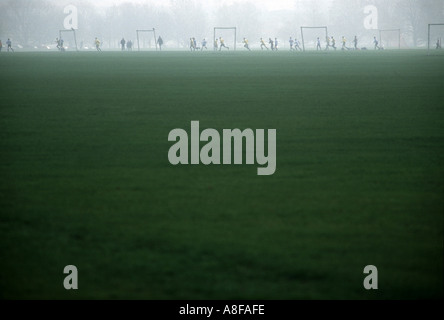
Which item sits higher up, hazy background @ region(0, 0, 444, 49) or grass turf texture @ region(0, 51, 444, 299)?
hazy background @ region(0, 0, 444, 49)

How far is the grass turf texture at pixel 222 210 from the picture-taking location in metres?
5.27

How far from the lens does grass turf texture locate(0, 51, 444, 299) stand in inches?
207

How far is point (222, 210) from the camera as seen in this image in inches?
281

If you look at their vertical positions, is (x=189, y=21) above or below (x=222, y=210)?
above

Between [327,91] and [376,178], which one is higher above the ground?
[327,91]

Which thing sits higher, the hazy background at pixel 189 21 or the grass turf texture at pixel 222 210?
the hazy background at pixel 189 21

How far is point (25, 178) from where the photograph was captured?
28.9ft

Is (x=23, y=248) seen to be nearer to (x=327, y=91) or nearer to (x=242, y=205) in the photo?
(x=242, y=205)

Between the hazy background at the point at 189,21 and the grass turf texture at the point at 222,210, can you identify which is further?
the hazy background at the point at 189,21

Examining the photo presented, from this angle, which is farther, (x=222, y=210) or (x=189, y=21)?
(x=189, y=21)

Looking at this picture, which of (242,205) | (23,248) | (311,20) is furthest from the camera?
(311,20)
